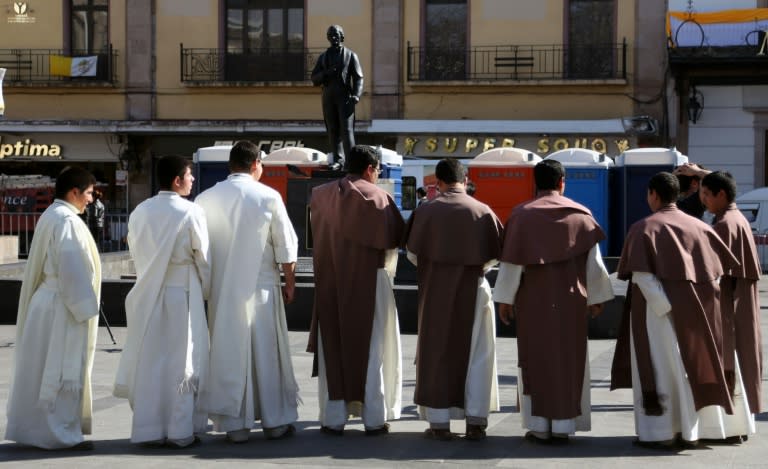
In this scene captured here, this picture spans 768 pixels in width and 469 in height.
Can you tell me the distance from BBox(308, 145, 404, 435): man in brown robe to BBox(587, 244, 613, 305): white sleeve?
121cm

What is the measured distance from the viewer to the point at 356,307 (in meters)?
8.42

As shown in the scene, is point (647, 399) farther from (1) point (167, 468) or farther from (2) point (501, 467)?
(1) point (167, 468)

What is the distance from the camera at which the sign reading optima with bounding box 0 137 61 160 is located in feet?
106

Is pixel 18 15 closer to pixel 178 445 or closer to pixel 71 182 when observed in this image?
pixel 71 182

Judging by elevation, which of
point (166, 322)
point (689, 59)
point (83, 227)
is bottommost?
point (166, 322)

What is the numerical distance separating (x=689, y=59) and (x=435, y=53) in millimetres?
5654

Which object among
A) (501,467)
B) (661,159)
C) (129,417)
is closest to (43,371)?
(129,417)

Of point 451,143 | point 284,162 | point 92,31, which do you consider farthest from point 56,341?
point 92,31

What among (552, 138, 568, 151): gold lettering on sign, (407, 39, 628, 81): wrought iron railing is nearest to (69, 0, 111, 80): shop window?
(407, 39, 628, 81): wrought iron railing

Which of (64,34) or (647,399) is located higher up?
(64,34)

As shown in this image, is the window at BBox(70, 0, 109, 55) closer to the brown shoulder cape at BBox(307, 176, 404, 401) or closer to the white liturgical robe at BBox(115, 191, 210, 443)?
the brown shoulder cape at BBox(307, 176, 404, 401)

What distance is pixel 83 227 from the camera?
7930 millimetres

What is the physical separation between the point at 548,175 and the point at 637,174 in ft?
52.6

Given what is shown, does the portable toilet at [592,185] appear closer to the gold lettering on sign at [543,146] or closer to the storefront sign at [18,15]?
the gold lettering on sign at [543,146]
